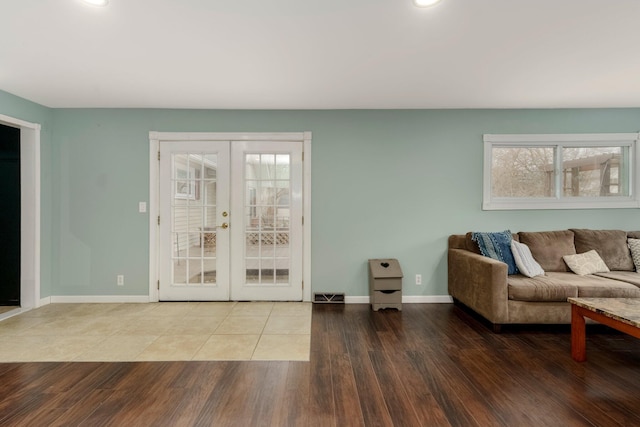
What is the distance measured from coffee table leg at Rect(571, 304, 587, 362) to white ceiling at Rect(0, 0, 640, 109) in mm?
2076

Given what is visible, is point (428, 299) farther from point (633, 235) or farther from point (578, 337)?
point (633, 235)

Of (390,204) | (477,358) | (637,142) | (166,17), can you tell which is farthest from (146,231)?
(637,142)

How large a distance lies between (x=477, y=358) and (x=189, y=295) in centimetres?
321

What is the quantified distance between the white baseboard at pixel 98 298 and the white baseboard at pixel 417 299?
257 centimetres

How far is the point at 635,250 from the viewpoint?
11.4ft

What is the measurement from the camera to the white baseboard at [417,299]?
152 inches

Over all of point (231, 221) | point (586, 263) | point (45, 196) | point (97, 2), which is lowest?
point (586, 263)

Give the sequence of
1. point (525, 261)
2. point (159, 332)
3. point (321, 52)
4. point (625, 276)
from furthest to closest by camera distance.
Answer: point (525, 261) < point (625, 276) < point (159, 332) < point (321, 52)

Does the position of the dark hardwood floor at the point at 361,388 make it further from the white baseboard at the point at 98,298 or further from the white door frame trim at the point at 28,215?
the white door frame trim at the point at 28,215

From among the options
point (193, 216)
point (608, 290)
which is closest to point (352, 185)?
point (193, 216)

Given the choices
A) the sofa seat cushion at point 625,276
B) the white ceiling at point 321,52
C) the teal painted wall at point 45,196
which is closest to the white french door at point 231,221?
the white ceiling at point 321,52

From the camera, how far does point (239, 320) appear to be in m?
3.24

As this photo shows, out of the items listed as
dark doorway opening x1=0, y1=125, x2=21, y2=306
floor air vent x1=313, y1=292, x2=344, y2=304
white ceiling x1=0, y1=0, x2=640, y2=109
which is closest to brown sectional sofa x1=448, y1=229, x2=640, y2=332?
floor air vent x1=313, y1=292, x2=344, y2=304

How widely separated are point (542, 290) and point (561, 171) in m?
1.89
